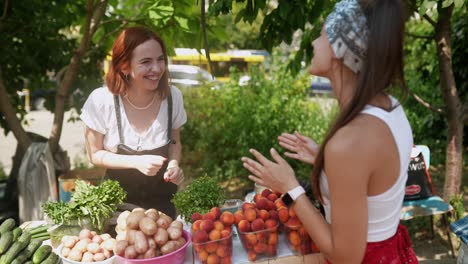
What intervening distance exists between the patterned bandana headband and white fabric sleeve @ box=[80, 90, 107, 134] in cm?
148

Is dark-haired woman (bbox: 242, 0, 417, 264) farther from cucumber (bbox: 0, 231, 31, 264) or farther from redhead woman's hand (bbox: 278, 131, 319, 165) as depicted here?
cucumber (bbox: 0, 231, 31, 264)

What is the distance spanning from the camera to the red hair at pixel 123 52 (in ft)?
7.64

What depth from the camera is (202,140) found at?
6.13 metres

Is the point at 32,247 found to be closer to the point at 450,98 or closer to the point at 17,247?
the point at 17,247

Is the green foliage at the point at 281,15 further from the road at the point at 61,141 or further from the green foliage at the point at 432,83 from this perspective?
the road at the point at 61,141

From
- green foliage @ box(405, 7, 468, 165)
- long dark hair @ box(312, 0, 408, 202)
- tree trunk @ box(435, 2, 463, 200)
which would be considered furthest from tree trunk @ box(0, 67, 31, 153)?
green foliage @ box(405, 7, 468, 165)

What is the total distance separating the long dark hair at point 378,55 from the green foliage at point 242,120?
179 inches

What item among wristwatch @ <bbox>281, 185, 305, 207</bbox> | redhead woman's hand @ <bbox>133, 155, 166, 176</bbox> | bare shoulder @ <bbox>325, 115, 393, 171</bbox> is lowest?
wristwatch @ <bbox>281, 185, 305, 207</bbox>

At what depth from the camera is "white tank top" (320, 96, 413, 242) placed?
1315mm

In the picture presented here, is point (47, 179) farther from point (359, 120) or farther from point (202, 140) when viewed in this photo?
point (359, 120)

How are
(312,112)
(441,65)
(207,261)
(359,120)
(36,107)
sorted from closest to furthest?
(359,120) < (207,261) < (441,65) < (312,112) < (36,107)

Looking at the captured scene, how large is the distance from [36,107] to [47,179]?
13.2m

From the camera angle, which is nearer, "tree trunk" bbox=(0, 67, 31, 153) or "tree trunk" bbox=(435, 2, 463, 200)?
"tree trunk" bbox=(435, 2, 463, 200)

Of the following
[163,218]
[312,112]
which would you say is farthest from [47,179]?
[312,112]
